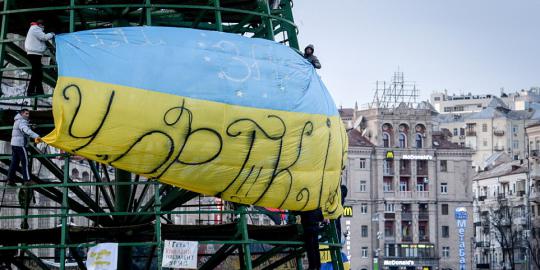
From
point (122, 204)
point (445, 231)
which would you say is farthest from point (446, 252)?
point (122, 204)

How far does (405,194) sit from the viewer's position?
495 ft

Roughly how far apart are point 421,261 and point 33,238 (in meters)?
127

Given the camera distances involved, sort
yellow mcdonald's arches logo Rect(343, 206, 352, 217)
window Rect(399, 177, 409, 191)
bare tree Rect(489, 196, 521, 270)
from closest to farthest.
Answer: yellow mcdonald's arches logo Rect(343, 206, 352, 217)
window Rect(399, 177, 409, 191)
bare tree Rect(489, 196, 521, 270)

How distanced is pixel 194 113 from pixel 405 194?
131 m

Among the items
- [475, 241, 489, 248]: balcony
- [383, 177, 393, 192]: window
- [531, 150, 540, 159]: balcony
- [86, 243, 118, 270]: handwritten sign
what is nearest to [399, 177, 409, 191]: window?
[383, 177, 393, 192]: window

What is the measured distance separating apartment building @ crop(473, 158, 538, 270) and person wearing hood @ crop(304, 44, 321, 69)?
125 metres

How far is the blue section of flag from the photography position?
67.9 feet

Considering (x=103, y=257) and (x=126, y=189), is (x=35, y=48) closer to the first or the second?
(x=103, y=257)

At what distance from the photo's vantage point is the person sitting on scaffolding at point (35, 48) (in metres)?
21.6

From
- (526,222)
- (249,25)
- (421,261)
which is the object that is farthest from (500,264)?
(249,25)

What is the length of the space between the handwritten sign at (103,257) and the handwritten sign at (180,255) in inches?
32.4

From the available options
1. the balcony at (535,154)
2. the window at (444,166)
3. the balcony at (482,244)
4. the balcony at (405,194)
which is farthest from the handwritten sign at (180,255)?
the balcony at (482,244)

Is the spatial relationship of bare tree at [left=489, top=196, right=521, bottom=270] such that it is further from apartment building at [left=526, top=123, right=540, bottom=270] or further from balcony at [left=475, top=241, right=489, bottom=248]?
balcony at [left=475, top=241, right=489, bottom=248]

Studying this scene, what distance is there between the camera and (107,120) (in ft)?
66.9
